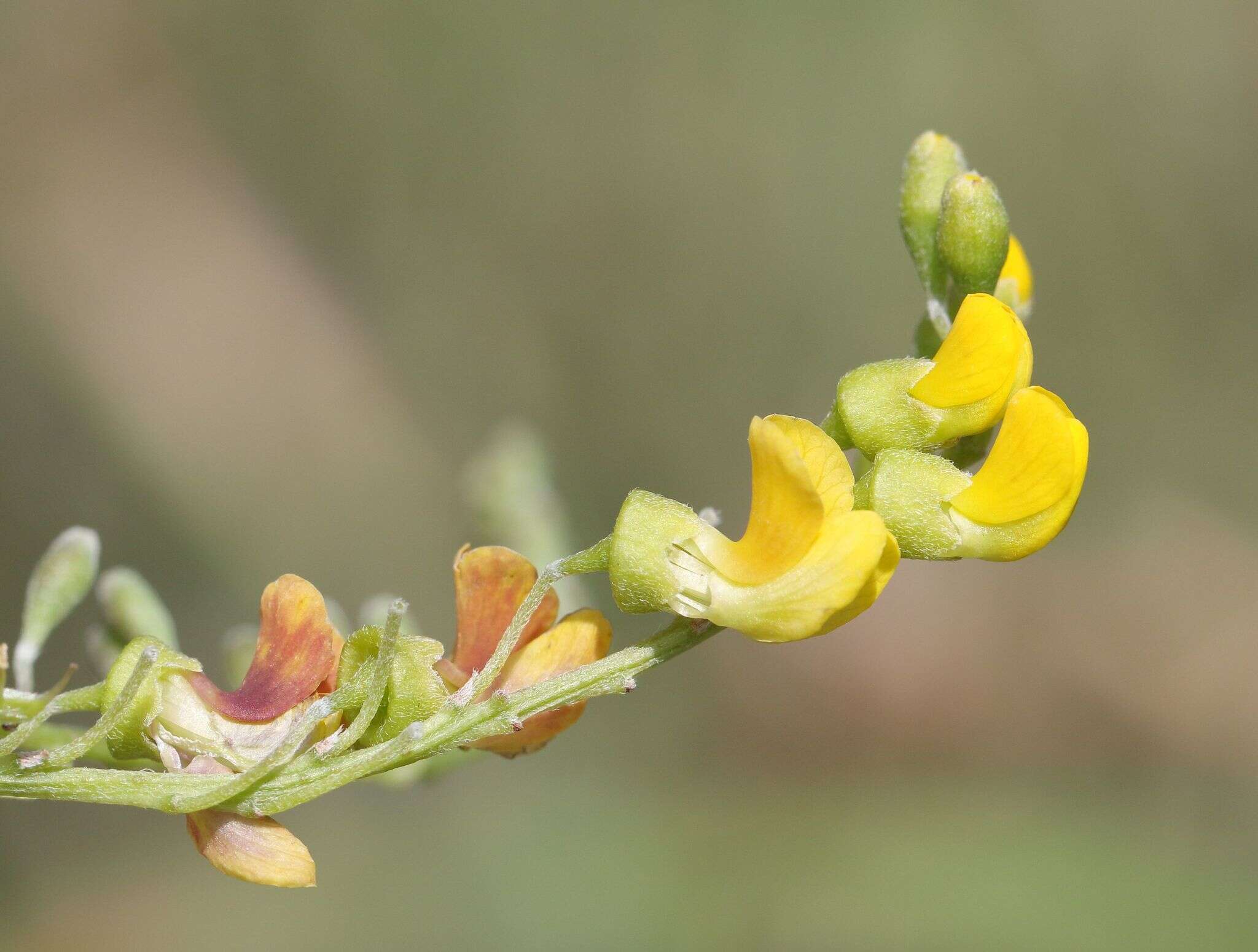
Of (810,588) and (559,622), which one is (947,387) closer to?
(810,588)

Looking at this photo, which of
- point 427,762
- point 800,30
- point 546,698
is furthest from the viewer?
point 800,30

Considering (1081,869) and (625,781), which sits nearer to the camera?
(1081,869)

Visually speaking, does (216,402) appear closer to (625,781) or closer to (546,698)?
(625,781)

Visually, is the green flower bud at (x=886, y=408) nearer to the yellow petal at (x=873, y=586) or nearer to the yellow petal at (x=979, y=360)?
the yellow petal at (x=979, y=360)

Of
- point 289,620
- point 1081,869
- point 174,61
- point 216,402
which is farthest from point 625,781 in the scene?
point 174,61

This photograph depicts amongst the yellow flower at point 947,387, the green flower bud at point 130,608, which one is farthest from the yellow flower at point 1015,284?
the green flower bud at point 130,608

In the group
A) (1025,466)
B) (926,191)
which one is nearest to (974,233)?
(926,191)
